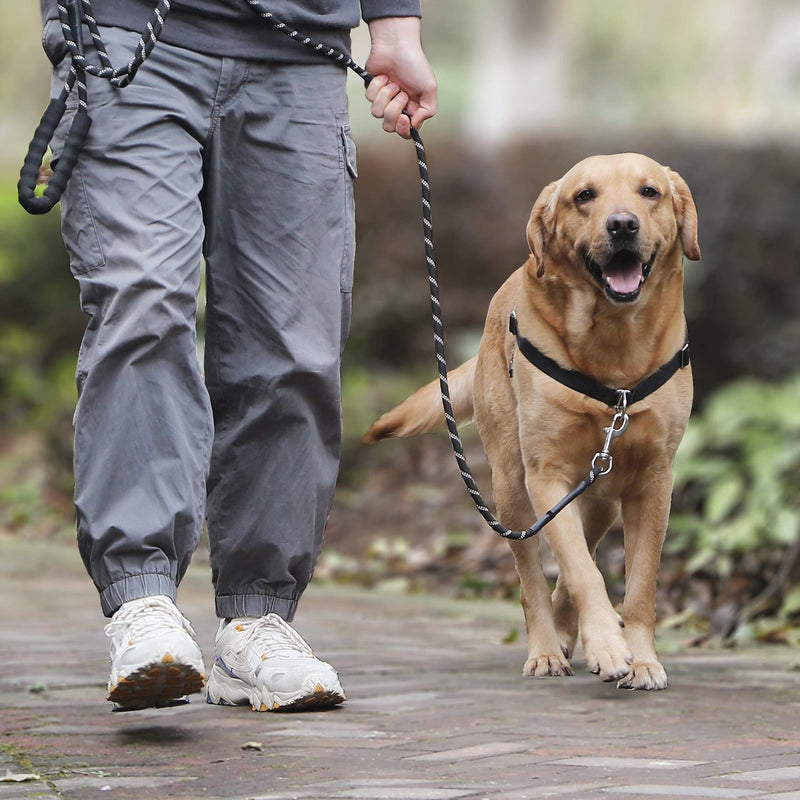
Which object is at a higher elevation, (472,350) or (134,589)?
(472,350)

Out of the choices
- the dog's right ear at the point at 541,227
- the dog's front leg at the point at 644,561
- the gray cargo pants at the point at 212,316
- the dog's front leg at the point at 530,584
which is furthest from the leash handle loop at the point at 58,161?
the dog's front leg at the point at 644,561

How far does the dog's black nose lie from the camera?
11.3 ft

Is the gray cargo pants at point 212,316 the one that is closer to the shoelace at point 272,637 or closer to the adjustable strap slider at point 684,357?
the shoelace at point 272,637

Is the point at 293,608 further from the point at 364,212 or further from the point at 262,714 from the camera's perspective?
the point at 364,212

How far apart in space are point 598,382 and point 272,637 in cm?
103

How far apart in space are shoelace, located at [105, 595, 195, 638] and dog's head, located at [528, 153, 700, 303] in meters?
1.36

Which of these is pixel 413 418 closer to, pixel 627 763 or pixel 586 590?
pixel 586 590

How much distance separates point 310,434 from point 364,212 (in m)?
6.50

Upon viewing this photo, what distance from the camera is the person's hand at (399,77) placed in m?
3.28

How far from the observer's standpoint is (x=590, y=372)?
11.8 feet

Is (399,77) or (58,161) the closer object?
(58,161)

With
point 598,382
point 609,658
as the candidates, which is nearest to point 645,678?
point 609,658

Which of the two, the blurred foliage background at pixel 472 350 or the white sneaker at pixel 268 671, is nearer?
the white sneaker at pixel 268 671

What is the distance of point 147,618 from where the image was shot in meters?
2.72
